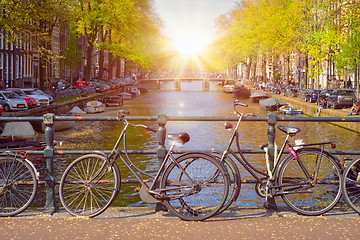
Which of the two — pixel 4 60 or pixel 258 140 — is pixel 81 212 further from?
pixel 4 60

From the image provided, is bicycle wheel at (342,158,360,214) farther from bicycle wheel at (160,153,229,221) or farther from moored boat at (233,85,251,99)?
moored boat at (233,85,251,99)

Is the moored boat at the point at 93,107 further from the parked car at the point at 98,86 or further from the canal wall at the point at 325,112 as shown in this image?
the canal wall at the point at 325,112

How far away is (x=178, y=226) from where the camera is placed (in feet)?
19.5

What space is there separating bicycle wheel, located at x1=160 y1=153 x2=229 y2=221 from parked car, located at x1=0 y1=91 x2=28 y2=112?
30466 mm

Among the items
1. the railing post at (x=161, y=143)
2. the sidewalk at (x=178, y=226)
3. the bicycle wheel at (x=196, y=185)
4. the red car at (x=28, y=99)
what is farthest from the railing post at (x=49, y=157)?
the red car at (x=28, y=99)

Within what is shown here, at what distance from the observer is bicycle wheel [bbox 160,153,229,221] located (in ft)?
19.9

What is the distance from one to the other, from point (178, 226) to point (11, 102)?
30959 mm

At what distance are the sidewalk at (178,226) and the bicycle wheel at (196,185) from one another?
0.13 meters

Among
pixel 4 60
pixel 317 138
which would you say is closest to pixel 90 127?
pixel 317 138

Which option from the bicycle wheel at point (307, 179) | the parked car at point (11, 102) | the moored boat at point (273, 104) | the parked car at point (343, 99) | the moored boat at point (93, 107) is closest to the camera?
the bicycle wheel at point (307, 179)

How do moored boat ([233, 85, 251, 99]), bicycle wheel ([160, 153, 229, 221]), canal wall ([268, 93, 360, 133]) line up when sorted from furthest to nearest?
1. moored boat ([233, 85, 251, 99])
2. canal wall ([268, 93, 360, 133])
3. bicycle wheel ([160, 153, 229, 221])

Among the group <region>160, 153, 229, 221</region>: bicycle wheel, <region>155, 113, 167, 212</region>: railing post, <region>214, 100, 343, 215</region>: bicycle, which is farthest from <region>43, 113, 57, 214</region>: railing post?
<region>214, 100, 343, 215</region>: bicycle

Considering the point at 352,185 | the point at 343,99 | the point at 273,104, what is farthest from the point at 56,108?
the point at 352,185

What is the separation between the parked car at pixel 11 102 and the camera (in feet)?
114
